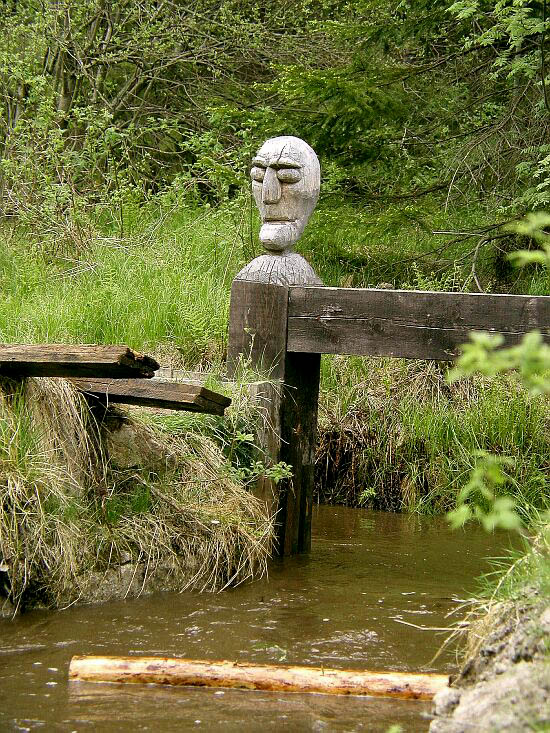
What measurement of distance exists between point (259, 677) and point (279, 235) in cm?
342

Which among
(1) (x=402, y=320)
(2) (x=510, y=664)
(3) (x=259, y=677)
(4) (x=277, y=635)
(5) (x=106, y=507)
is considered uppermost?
(1) (x=402, y=320)

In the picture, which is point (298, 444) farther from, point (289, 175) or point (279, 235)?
point (289, 175)

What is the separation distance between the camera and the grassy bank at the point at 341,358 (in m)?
8.22

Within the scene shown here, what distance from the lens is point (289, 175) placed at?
6.82 meters

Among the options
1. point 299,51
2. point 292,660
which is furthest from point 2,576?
point 299,51

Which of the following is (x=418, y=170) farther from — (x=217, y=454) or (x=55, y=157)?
(x=217, y=454)

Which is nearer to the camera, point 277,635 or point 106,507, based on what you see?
point 277,635

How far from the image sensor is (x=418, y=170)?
1023cm

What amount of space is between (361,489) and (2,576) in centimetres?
383

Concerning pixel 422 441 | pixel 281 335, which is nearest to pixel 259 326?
pixel 281 335

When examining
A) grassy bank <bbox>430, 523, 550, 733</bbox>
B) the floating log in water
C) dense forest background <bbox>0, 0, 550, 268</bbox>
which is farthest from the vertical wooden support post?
dense forest background <bbox>0, 0, 550, 268</bbox>

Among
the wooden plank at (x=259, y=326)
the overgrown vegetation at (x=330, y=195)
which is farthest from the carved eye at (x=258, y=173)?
the overgrown vegetation at (x=330, y=195)

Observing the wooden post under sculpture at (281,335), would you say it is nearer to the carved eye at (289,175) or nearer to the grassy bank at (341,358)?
the carved eye at (289,175)

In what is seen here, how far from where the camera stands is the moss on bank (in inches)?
208
